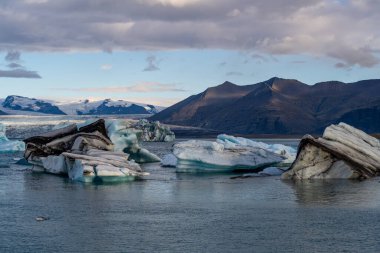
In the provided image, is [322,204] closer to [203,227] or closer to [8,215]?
[203,227]

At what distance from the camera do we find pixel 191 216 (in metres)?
22.8

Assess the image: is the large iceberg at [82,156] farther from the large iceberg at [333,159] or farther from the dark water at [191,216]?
the large iceberg at [333,159]

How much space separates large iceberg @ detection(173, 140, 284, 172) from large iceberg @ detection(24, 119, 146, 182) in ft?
14.9

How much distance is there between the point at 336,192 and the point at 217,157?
Answer: 13.1 metres

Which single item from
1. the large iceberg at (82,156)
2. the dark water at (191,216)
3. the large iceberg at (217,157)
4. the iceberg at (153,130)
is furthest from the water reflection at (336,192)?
the iceberg at (153,130)

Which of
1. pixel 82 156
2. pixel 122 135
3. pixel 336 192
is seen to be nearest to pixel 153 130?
pixel 122 135

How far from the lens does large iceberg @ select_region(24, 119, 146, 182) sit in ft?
113

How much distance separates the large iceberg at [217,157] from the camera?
41281 millimetres

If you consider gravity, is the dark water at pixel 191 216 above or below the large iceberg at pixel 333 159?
below

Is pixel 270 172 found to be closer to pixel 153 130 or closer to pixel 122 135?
pixel 122 135

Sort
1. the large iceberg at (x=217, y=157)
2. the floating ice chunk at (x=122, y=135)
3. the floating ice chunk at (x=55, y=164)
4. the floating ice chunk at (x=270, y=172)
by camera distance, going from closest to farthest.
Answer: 1. the floating ice chunk at (x=270, y=172)
2. the floating ice chunk at (x=55, y=164)
3. the large iceberg at (x=217, y=157)
4. the floating ice chunk at (x=122, y=135)

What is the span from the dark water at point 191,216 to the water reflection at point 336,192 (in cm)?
4

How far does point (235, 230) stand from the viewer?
19922 mm

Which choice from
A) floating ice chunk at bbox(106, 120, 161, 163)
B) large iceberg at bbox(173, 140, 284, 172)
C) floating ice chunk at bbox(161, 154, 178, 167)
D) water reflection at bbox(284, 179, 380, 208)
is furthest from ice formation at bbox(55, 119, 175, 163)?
water reflection at bbox(284, 179, 380, 208)
